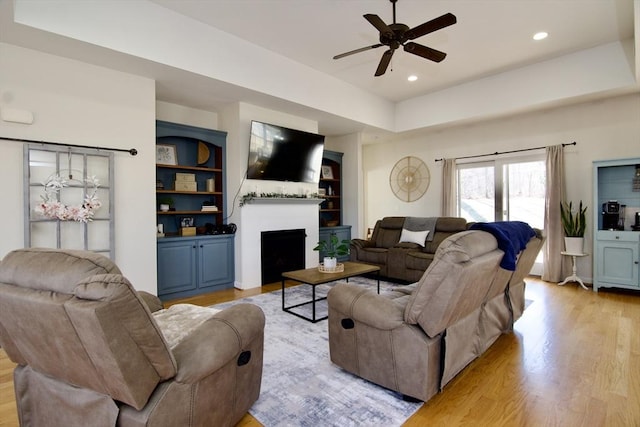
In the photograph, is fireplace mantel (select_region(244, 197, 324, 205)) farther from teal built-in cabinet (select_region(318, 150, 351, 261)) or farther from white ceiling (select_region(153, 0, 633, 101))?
white ceiling (select_region(153, 0, 633, 101))

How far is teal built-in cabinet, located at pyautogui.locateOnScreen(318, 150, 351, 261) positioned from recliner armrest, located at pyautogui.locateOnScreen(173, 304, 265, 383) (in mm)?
5046

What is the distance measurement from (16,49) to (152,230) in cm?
213

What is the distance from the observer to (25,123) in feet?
10.1

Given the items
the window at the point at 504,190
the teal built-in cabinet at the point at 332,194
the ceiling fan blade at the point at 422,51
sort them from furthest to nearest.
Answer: the teal built-in cabinet at the point at 332,194 < the window at the point at 504,190 < the ceiling fan blade at the point at 422,51

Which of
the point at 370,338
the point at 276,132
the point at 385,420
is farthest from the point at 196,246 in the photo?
the point at 385,420

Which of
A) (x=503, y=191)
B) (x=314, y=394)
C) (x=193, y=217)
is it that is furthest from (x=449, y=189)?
(x=314, y=394)

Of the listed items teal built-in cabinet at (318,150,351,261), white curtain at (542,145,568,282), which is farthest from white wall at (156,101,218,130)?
white curtain at (542,145,568,282)

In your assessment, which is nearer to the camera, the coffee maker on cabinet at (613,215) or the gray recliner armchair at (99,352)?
the gray recliner armchair at (99,352)

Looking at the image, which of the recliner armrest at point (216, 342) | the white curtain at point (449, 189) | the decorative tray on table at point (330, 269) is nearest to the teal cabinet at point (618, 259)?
the white curtain at point (449, 189)

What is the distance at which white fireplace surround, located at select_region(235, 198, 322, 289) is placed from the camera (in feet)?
15.9

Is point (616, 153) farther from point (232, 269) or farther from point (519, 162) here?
point (232, 269)

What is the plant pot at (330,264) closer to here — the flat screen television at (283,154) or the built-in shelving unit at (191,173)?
the flat screen television at (283,154)

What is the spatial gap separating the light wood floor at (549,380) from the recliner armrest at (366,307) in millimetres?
544

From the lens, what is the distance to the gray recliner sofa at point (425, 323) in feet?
5.97
